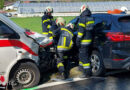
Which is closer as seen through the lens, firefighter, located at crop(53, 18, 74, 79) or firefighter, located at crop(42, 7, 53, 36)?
firefighter, located at crop(53, 18, 74, 79)

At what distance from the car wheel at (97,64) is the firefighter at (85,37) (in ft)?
0.55

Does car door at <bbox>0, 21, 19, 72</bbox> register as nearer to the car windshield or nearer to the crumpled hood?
the crumpled hood

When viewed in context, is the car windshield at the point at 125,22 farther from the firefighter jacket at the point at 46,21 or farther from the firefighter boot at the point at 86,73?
the firefighter jacket at the point at 46,21

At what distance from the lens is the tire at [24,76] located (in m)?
5.73

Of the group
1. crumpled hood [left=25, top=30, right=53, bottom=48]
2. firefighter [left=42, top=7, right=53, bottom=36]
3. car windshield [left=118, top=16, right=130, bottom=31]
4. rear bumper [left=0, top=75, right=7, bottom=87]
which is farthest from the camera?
firefighter [left=42, top=7, right=53, bottom=36]

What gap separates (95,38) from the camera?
6.91 metres

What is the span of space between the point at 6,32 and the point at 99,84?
2.71 m

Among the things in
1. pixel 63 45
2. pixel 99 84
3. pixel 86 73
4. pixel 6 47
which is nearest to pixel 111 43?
pixel 99 84

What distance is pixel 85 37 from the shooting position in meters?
6.91

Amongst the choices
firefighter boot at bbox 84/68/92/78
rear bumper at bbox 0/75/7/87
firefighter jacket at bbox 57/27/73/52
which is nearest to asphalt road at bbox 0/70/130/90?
firefighter boot at bbox 84/68/92/78

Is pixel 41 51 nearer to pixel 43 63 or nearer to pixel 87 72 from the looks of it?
pixel 43 63

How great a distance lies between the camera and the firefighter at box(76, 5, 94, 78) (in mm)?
6812

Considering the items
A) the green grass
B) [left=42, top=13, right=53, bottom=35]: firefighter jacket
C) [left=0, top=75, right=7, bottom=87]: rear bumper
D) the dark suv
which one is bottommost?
[left=0, top=75, right=7, bottom=87]: rear bumper

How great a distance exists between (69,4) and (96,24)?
1828 inches
